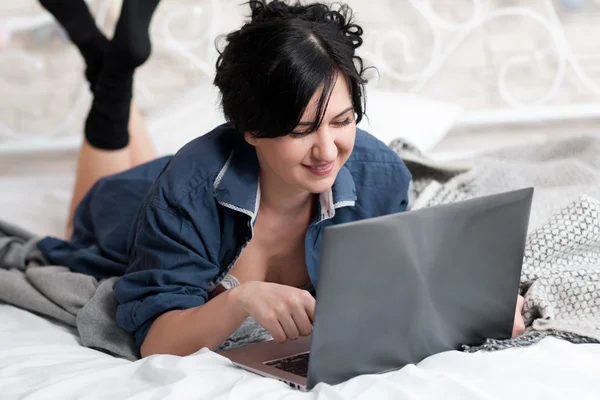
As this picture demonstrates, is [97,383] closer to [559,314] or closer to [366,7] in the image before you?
[559,314]

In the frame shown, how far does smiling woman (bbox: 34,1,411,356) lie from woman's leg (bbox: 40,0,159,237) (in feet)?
1.51

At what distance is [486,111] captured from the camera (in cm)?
267

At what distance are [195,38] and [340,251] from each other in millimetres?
1899

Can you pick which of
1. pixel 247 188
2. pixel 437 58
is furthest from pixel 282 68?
pixel 437 58

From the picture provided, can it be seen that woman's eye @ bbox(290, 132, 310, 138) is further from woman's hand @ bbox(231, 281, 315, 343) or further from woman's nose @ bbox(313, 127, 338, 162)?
woman's hand @ bbox(231, 281, 315, 343)

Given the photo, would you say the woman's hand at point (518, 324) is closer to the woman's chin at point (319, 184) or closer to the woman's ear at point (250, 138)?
the woman's chin at point (319, 184)

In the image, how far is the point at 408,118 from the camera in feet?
6.80

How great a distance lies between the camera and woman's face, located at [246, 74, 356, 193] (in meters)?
1.13

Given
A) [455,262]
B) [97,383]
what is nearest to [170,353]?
[97,383]

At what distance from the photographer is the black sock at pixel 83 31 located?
1977mm

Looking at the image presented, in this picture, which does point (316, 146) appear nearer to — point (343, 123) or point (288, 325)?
point (343, 123)

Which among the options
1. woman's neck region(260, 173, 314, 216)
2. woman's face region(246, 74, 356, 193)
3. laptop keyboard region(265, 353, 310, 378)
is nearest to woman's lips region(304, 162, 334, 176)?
woman's face region(246, 74, 356, 193)

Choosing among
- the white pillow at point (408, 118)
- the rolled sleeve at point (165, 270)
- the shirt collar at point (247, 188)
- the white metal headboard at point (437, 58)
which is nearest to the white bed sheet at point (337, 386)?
the rolled sleeve at point (165, 270)

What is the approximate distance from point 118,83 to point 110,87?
20 mm
